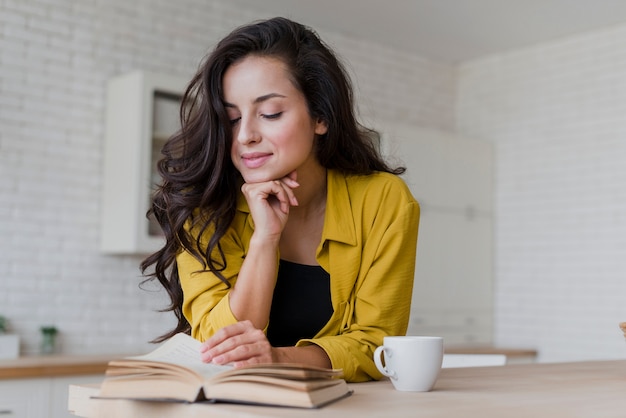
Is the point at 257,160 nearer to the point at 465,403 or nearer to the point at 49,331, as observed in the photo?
the point at 465,403

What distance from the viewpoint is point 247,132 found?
1.87 m

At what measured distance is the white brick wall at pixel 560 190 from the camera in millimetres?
5301

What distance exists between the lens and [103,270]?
434 cm

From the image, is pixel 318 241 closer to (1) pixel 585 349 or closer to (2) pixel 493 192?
(1) pixel 585 349

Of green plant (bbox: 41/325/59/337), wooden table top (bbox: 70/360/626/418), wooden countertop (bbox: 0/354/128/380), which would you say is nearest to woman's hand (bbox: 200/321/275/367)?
wooden table top (bbox: 70/360/626/418)

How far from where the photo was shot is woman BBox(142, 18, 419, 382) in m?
1.81

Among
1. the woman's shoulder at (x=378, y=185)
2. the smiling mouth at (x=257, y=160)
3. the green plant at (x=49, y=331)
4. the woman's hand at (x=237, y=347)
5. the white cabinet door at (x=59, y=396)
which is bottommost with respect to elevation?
the white cabinet door at (x=59, y=396)

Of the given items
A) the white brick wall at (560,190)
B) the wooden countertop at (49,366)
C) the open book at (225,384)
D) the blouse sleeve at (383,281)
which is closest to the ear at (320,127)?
the blouse sleeve at (383,281)

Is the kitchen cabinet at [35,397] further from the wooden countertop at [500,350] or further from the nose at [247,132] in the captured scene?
the wooden countertop at [500,350]

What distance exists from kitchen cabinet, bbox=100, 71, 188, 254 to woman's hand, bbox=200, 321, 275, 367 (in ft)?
8.83

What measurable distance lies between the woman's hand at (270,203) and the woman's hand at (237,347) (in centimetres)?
38

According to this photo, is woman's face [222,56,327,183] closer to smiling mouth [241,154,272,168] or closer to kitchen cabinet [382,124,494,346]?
smiling mouth [241,154,272,168]

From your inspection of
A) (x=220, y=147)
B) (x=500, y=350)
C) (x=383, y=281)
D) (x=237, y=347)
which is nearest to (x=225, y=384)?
(x=237, y=347)

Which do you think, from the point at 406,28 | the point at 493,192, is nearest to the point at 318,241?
the point at 406,28
